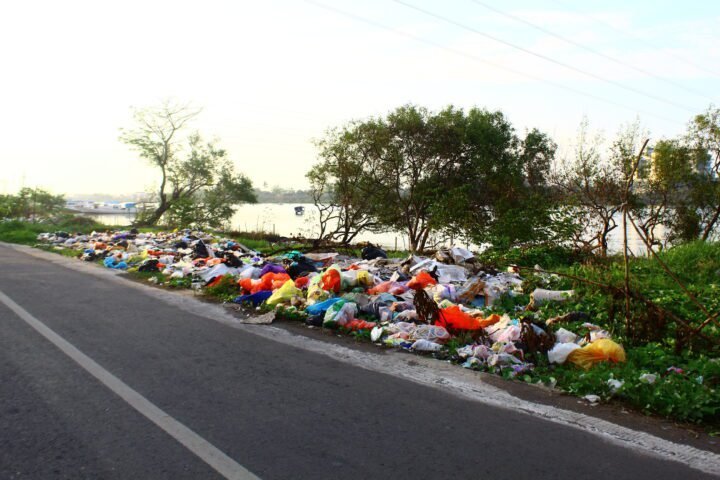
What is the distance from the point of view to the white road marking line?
10.3 ft

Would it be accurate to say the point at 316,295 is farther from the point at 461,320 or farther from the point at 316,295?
the point at 461,320

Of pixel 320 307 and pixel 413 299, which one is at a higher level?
pixel 413 299

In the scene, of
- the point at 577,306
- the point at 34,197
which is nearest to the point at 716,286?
the point at 577,306

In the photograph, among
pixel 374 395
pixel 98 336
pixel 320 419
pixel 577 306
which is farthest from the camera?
pixel 577 306

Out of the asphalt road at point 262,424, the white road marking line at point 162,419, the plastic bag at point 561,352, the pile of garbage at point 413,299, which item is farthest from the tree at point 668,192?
the white road marking line at point 162,419

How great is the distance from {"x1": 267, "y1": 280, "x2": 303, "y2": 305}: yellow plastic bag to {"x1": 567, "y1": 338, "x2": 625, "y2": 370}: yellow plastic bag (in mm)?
4517

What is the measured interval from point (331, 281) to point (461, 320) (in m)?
2.80

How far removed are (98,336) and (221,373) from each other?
222cm

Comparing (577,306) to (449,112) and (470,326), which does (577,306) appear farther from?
(449,112)

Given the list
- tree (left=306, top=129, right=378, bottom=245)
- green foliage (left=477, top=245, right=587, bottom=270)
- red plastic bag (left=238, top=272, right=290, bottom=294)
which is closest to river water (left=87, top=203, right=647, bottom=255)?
tree (left=306, top=129, right=378, bottom=245)

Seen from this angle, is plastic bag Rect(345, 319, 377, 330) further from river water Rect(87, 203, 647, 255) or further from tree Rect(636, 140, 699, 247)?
tree Rect(636, 140, 699, 247)

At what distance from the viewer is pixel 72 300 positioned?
860 centimetres

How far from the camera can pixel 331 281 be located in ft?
28.9

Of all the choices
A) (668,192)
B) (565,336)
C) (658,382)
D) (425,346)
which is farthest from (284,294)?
(668,192)
